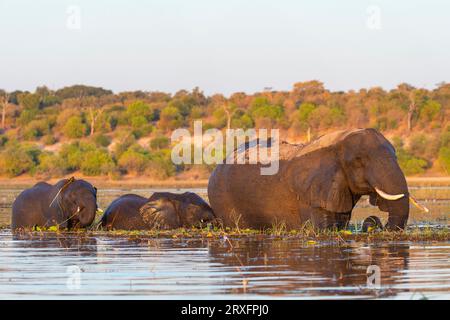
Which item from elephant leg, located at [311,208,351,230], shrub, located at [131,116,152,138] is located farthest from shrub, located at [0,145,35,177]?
elephant leg, located at [311,208,351,230]

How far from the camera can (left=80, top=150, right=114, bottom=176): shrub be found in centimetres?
5319

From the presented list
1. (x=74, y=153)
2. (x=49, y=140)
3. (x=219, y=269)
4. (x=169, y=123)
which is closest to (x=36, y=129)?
(x=49, y=140)

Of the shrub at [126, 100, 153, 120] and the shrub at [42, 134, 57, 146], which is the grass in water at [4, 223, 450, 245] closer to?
the shrub at [42, 134, 57, 146]

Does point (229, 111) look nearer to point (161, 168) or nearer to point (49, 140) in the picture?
point (49, 140)

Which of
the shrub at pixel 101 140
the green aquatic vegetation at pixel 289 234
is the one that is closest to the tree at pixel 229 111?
the shrub at pixel 101 140

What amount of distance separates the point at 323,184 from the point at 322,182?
0.12 ft

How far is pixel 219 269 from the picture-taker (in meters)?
12.2

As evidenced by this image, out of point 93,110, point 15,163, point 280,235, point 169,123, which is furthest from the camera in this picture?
point 93,110

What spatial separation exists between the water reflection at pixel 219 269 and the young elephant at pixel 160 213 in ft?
9.22

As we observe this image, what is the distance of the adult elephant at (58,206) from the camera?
1923cm

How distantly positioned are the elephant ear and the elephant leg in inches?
4.5

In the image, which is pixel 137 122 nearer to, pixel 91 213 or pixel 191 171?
pixel 191 171
